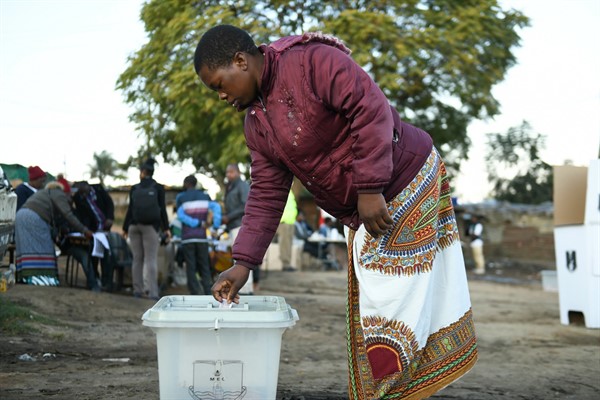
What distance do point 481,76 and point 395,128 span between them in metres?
18.6

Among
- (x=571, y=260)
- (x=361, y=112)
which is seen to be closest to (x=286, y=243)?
(x=571, y=260)

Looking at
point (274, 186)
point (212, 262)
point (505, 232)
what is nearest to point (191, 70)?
point (212, 262)

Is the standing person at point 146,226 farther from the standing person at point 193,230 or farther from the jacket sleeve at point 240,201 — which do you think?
the jacket sleeve at point 240,201

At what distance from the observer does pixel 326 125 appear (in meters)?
2.97

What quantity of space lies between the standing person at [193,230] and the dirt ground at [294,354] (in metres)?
0.73

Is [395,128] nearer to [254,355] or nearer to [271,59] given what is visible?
[271,59]

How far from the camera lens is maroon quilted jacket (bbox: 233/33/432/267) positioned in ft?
9.37

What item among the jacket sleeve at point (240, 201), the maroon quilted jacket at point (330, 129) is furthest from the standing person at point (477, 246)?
the maroon quilted jacket at point (330, 129)

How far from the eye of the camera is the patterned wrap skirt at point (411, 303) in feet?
10.0

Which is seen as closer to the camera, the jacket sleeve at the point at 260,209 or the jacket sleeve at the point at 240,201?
the jacket sleeve at the point at 260,209

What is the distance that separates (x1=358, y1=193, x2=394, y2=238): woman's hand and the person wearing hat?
942 cm

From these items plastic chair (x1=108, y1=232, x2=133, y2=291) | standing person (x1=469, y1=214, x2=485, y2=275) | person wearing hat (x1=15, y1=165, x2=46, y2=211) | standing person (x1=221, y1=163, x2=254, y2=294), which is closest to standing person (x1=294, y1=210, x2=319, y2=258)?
standing person (x1=469, y1=214, x2=485, y2=275)

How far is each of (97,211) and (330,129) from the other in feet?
29.2

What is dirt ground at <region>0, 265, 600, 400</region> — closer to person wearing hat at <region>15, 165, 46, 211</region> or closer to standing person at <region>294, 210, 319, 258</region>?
person wearing hat at <region>15, 165, 46, 211</region>
